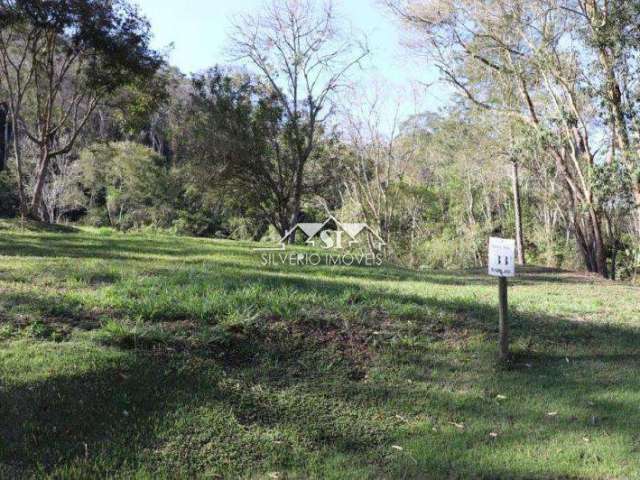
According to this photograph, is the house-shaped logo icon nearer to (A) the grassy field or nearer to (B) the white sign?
(A) the grassy field

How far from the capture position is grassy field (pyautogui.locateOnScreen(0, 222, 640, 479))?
3459 mm

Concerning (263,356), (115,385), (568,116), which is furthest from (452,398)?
(568,116)

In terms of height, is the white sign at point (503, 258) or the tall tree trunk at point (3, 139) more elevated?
the tall tree trunk at point (3, 139)

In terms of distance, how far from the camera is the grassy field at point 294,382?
3.46 meters

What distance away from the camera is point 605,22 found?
11.1 m

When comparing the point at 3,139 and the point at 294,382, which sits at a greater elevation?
the point at 3,139

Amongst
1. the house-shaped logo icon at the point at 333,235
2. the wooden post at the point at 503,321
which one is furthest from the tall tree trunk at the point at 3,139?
the wooden post at the point at 503,321

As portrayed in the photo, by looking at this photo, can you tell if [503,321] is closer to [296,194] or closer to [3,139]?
[296,194]

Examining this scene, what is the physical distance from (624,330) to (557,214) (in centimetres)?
2495

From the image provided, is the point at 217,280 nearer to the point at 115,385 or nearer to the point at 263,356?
the point at 263,356

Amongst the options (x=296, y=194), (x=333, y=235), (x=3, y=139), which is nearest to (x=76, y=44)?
(x=296, y=194)

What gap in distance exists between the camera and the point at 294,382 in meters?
4.55

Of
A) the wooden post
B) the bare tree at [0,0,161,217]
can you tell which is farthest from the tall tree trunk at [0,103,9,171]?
the wooden post

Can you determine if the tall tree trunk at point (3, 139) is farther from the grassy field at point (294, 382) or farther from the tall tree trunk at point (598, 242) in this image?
the tall tree trunk at point (598, 242)
